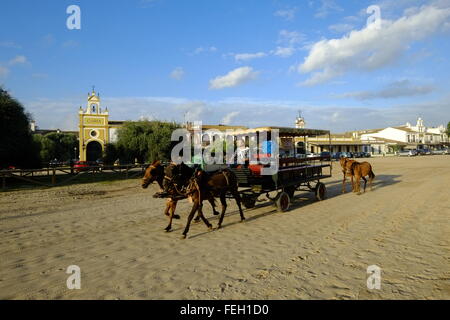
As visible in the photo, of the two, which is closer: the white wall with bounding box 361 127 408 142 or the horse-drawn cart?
the horse-drawn cart

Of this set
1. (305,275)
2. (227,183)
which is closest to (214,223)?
(227,183)

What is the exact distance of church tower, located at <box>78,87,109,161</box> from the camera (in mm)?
52456

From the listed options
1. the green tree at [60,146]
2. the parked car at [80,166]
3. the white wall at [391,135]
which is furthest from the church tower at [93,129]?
the white wall at [391,135]

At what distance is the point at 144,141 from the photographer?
30.5 meters

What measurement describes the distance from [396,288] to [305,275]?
1286 millimetres

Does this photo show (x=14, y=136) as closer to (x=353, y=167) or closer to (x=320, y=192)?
(x=320, y=192)

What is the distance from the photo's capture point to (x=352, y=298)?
155 inches

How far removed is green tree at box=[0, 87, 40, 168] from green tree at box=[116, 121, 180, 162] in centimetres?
870

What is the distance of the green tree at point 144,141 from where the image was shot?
99.5ft

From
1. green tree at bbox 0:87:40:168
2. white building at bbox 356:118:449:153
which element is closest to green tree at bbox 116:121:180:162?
green tree at bbox 0:87:40:168

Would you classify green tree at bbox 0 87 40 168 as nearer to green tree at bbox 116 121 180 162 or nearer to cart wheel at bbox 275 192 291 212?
green tree at bbox 116 121 180 162

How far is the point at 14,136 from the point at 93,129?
34.2m

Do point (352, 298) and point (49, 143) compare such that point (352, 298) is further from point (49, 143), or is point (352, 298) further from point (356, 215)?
point (49, 143)

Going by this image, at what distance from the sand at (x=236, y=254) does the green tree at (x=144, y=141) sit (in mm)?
20140
